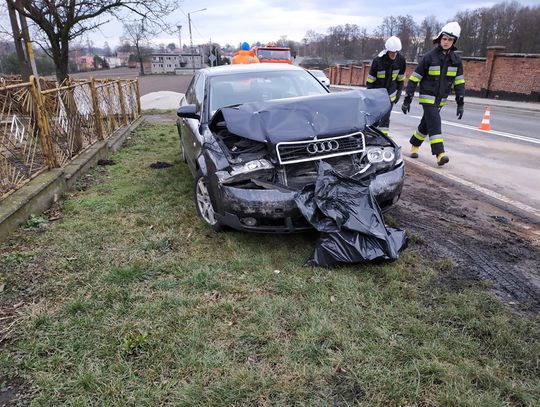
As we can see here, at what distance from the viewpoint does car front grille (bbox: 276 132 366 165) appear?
3.39 meters

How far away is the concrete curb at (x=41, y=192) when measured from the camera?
160 inches

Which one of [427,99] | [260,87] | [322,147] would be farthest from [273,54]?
[322,147]

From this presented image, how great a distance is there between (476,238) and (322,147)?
1713mm

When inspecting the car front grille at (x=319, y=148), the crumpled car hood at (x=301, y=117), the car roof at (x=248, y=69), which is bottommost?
the car front grille at (x=319, y=148)

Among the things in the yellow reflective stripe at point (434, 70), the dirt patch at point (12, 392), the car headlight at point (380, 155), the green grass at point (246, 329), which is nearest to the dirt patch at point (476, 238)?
the green grass at point (246, 329)

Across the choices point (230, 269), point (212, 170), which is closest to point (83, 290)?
point (230, 269)

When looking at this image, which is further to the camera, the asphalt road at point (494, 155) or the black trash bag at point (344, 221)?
the asphalt road at point (494, 155)

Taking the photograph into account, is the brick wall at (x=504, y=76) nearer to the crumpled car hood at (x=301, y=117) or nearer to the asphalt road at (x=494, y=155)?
the asphalt road at (x=494, y=155)

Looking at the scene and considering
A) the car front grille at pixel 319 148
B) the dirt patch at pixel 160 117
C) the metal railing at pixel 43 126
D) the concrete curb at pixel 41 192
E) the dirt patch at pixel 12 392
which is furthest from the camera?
the dirt patch at pixel 160 117

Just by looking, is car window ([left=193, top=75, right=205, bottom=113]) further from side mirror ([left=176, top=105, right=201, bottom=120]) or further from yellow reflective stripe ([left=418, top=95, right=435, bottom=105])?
yellow reflective stripe ([left=418, top=95, right=435, bottom=105])

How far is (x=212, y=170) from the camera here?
3633mm

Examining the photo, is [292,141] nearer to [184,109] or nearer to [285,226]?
[285,226]

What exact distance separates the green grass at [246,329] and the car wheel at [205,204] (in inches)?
5.4

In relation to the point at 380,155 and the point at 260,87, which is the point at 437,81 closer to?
the point at 260,87
